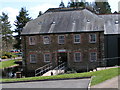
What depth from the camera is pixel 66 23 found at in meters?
30.9

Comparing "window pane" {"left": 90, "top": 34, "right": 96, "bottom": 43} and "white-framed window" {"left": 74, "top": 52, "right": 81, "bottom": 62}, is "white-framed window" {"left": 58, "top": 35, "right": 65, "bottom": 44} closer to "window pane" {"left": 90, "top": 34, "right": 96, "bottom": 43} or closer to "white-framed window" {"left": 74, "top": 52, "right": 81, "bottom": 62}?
"white-framed window" {"left": 74, "top": 52, "right": 81, "bottom": 62}

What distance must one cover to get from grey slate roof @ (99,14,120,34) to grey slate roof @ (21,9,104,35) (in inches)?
44.7

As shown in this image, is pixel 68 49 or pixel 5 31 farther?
pixel 5 31

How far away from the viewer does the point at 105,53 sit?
94.5 ft

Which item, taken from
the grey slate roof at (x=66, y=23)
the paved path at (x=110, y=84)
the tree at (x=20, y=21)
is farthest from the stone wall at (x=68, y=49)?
the tree at (x=20, y=21)

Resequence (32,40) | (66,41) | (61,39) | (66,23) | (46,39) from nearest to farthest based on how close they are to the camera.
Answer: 1. (66,41)
2. (61,39)
3. (46,39)
4. (66,23)
5. (32,40)

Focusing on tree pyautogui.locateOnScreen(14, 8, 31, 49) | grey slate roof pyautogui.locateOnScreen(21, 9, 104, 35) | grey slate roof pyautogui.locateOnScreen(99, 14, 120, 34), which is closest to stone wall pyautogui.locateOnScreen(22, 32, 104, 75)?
grey slate roof pyautogui.locateOnScreen(21, 9, 104, 35)

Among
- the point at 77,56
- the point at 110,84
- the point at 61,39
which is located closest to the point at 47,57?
the point at 61,39

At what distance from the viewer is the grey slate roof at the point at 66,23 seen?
29455mm

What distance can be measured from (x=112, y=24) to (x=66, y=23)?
642 cm

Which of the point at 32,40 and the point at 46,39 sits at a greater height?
the point at 46,39

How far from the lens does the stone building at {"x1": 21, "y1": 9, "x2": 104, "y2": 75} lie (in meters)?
28.8

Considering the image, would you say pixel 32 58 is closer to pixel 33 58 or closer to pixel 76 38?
pixel 33 58

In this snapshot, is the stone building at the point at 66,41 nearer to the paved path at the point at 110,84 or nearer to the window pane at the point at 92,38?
the window pane at the point at 92,38
